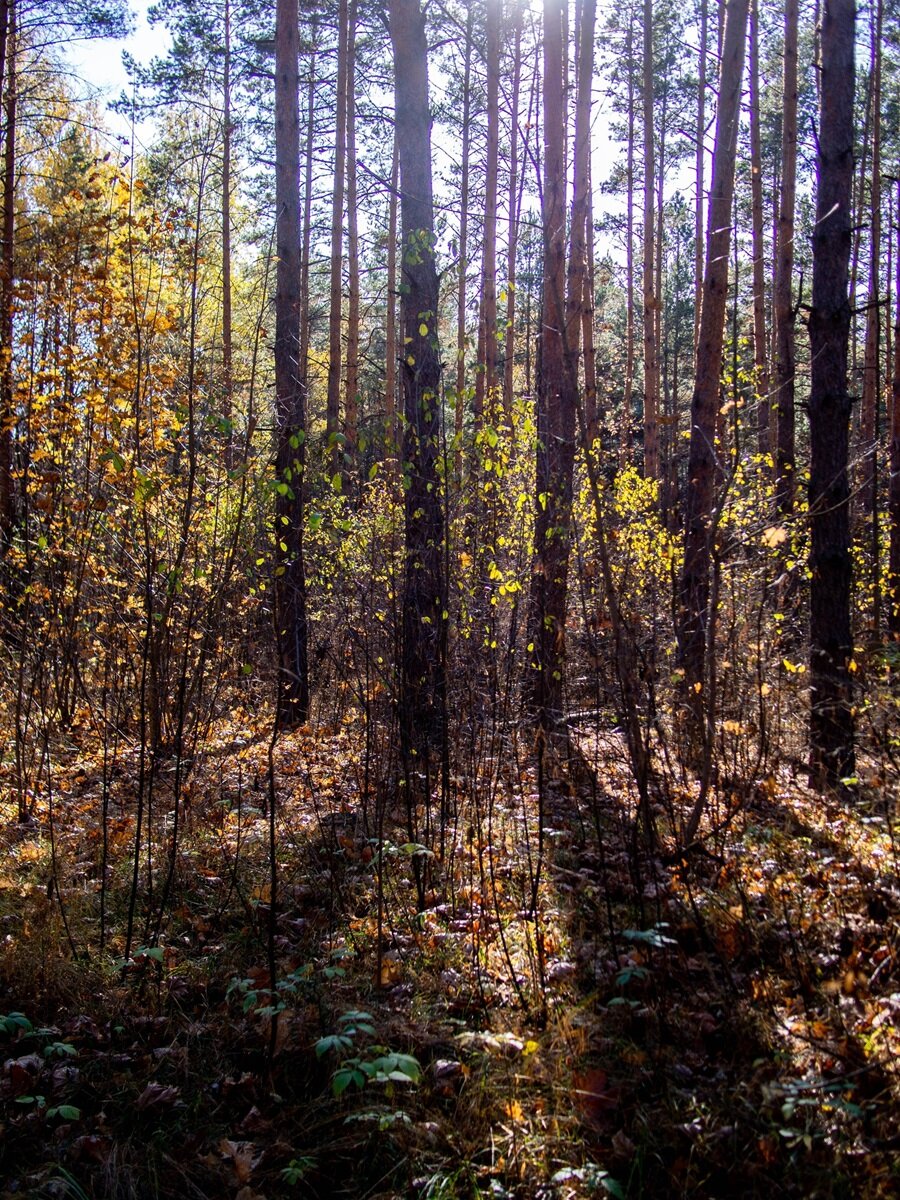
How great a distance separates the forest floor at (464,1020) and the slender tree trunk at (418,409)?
2.76 ft

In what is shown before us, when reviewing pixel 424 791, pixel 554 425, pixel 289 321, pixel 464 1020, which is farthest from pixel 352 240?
pixel 464 1020

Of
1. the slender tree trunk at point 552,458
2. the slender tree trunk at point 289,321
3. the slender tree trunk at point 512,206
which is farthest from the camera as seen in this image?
the slender tree trunk at point 512,206

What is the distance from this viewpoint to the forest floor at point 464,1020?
2.55m

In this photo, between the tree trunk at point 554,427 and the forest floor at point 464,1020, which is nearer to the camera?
the forest floor at point 464,1020

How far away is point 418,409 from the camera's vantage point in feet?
19.3

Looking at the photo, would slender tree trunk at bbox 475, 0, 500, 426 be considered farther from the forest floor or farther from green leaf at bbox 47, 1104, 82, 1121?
green leaf at bbox 47, 1104, 82, 1121

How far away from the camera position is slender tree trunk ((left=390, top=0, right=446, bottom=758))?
5.42 metres

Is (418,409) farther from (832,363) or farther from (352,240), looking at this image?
(352,240)

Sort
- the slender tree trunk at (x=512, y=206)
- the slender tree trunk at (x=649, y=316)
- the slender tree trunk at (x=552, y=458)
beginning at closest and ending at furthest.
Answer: the slender tree trunk at (x=552, y=458) < the slender tree trunk at (x=649, y=316) < the slender tree trunk at (x=512, y=206)

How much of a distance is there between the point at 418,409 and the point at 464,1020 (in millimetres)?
3842

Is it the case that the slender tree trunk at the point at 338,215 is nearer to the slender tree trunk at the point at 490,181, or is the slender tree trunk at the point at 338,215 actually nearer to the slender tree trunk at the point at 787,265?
the slender tree trunk at the point at 490,181

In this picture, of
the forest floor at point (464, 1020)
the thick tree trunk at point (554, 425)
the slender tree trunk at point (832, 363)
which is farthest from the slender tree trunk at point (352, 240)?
the forest floor at point (464, 1020)

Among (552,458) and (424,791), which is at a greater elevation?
(552,458)

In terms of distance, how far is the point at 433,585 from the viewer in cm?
612
